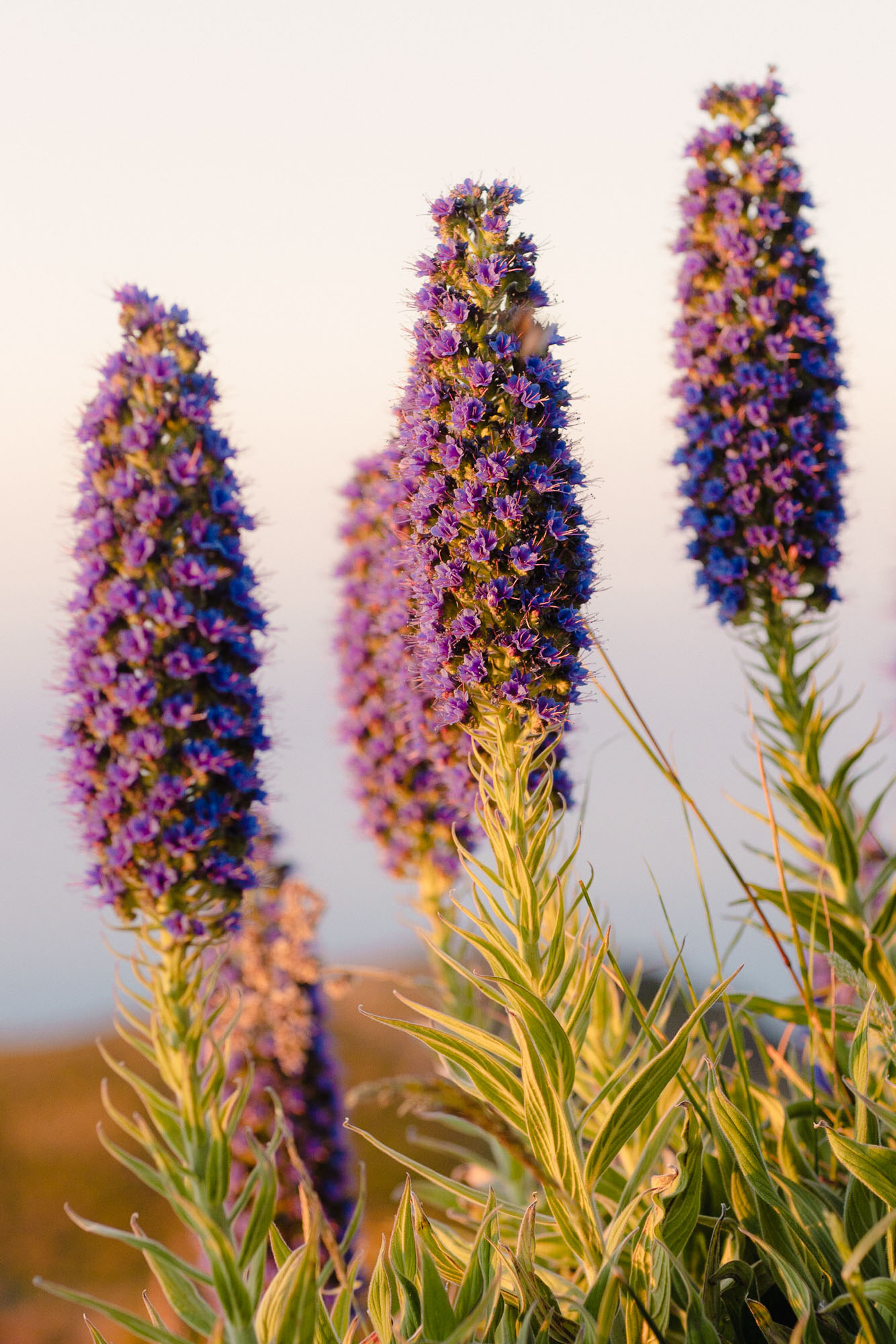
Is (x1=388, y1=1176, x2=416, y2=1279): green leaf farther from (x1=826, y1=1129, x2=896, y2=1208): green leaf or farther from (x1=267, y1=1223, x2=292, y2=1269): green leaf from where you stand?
(x1=826, y1=1129, x2=896, y2=1208): green leaf

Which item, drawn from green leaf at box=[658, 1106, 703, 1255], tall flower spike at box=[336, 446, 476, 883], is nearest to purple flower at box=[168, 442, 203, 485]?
tall flower spike at box=[336, 446, 476, 883]

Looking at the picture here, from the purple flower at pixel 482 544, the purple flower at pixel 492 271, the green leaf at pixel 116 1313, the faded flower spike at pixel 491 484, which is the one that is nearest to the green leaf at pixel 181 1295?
the green leaf at pixel 116 1313

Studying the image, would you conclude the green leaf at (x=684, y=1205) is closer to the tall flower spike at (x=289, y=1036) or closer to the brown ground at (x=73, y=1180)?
the tall flower spike at (x=289, y=1036)

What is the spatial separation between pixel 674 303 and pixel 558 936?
151 inches

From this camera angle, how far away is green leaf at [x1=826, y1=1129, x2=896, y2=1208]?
3.00 m

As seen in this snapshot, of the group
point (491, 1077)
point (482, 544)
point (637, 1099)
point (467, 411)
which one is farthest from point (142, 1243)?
point (467, 411)

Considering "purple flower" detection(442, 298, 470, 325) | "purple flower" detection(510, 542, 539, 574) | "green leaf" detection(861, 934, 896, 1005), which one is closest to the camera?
"purple flower" detection(510, 542, 539, 574)

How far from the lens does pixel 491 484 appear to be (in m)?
3.43

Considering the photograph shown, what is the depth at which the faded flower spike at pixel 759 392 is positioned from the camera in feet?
17.8

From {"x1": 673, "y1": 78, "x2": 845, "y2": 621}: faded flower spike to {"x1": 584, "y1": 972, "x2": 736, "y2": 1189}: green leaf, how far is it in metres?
2.90

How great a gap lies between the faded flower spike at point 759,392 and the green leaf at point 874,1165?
306 centimetres

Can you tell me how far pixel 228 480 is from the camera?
408 centimetres

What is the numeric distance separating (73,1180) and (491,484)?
2049 centimetres

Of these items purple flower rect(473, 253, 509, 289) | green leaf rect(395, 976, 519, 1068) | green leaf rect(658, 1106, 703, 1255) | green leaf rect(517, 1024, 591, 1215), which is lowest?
green leaf rect(658, 1106, 703, 1255)
